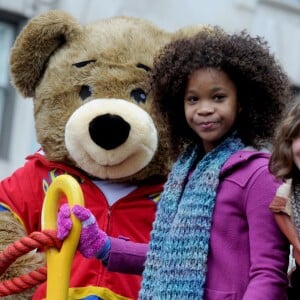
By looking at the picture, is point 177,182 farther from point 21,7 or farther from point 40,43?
point 21,7

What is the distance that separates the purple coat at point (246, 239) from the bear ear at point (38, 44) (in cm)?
117

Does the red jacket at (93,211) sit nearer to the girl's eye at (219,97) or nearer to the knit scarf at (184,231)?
the knit scarf at (184,231)

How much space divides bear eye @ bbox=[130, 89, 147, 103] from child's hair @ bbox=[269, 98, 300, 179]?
0.99 meters

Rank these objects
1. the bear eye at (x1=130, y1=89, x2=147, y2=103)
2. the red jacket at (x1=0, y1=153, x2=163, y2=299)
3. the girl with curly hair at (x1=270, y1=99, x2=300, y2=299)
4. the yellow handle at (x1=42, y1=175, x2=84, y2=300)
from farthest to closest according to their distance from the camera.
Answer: the bear eye at (x1=130, y1=89, x2=147, y2=103) → the red jacket at (x1=0, y1=153, x2=163, y2=299) → the yellow handle at (x1=42, y1=175, x2=84, y2=300) → the girl with curly hair at (x1=270, y1=99, x2=300, y2=299)

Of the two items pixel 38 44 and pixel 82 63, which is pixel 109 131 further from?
pixel 38 44

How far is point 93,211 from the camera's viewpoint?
313 cm

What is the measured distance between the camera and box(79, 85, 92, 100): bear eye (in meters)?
3.24

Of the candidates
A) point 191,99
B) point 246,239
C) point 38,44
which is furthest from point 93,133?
point 246,239

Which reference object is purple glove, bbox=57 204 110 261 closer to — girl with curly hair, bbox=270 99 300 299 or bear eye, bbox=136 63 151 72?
girl with curly hair, bbox=270 99 300 299

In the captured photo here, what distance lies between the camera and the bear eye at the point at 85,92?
10.6ft

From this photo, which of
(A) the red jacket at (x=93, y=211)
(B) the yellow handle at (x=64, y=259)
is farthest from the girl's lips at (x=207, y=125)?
(A) the red jacket at (x=93, y=211)

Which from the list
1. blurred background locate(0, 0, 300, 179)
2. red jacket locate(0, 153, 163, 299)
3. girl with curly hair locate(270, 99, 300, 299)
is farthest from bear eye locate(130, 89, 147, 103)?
blurred background locate(0, 0, 300, 179)

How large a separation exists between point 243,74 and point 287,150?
325mm

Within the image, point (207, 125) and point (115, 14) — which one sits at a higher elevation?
point (115, 14)
